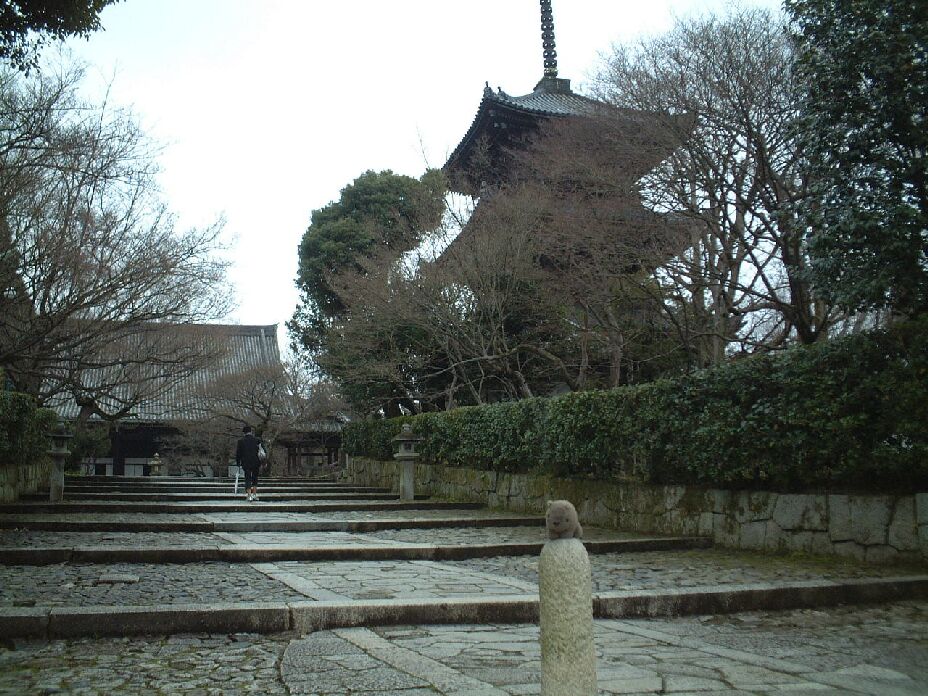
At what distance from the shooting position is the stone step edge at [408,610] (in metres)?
4.71

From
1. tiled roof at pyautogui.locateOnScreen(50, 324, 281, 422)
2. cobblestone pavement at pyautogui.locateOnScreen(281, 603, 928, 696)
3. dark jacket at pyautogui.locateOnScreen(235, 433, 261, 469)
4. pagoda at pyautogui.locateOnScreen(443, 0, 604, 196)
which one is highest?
pagoda at pyautogui.locateOnScreen(443, 0, 604, 196)

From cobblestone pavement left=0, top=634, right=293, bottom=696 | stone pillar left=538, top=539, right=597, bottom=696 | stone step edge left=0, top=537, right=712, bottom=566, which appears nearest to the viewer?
A: stone pillar left=538, top=539, right=597, bottom=696

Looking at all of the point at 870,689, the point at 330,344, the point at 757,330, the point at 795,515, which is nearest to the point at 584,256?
the point at 757,330

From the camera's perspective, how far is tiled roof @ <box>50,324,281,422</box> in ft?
63.4

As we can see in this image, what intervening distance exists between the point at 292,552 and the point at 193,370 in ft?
40.4

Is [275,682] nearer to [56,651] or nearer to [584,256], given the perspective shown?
[56,651]

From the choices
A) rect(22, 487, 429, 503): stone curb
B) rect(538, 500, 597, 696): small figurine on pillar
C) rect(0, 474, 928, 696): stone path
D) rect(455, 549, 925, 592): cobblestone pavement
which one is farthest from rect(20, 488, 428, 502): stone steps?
rect(538, 500, 597, 696): small figurine on pillar

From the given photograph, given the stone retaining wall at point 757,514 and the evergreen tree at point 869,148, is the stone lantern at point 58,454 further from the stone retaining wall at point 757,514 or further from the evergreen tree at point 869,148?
the evergreen tree at point 869,148

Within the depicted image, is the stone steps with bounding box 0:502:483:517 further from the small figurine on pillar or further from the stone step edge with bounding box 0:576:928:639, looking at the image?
the small figurine on pillar

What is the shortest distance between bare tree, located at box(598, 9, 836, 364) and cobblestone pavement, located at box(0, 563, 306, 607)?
23.6 feet

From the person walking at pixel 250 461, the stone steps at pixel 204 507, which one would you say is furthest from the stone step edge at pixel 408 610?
the person walking at pixel 250 461

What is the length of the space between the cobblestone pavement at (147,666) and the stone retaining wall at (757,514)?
5.39 metres

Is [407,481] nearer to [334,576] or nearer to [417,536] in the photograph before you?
[417,536]

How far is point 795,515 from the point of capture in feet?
27.1
